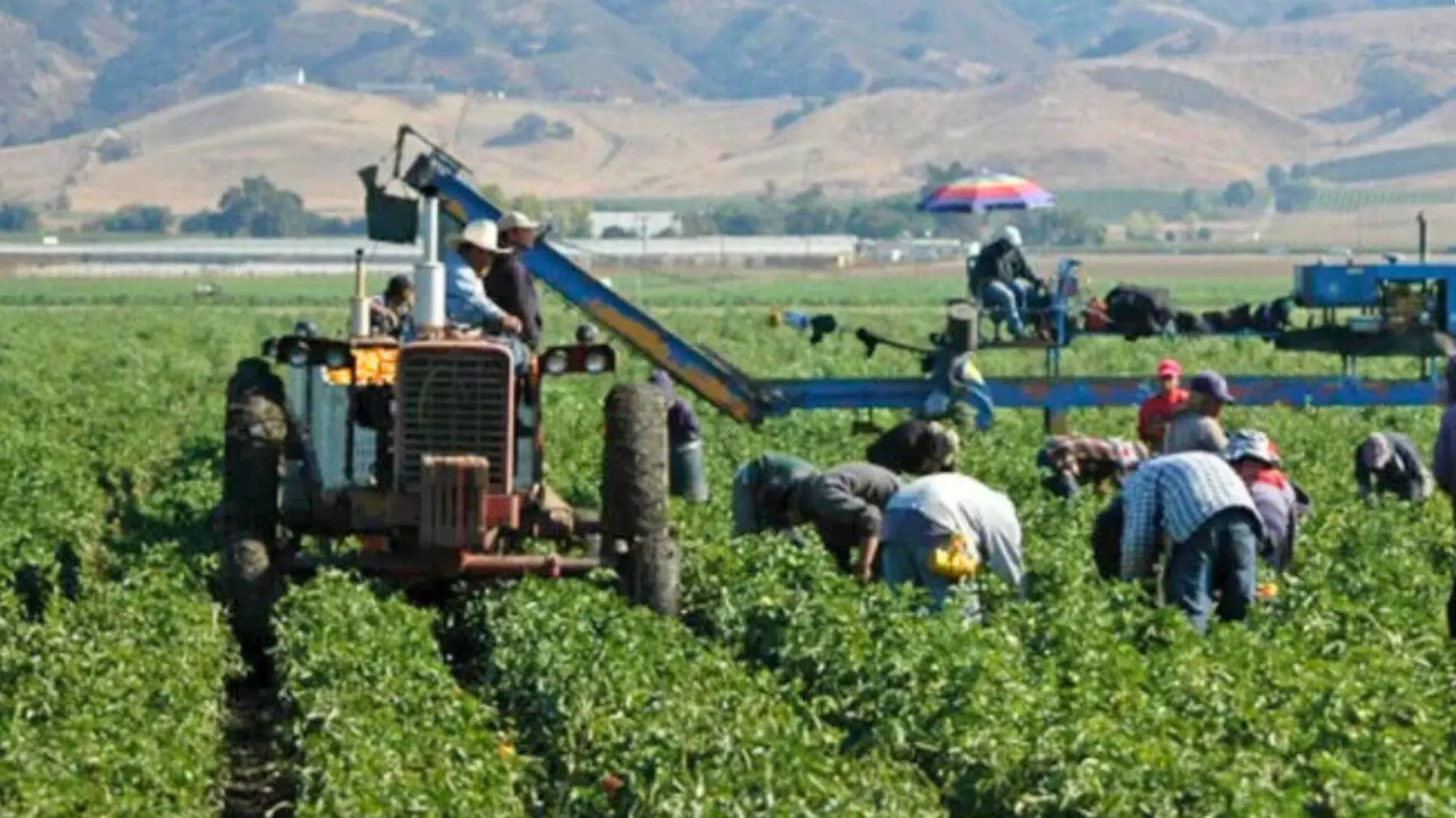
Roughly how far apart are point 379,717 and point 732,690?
135cm

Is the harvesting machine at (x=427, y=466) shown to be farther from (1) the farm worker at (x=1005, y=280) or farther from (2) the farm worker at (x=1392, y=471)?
(1) the farm worker at (x=1005, y=280)

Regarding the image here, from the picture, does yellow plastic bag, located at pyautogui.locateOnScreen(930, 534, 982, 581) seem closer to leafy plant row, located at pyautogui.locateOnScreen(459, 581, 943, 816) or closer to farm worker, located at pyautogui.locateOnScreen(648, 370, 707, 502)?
leafy plant row, located at pyautogui.locateOnScreen(459, 581, 943, 816)

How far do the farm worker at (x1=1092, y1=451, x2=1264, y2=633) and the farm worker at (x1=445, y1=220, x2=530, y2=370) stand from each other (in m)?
3.70

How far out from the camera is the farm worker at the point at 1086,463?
71.6ft

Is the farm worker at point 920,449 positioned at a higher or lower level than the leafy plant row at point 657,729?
higher

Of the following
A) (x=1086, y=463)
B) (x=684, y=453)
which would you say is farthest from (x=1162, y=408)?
(x=684, y=453)

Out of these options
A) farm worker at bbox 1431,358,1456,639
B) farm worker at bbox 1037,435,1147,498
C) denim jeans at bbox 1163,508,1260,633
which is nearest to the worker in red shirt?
farm worker at bbox 1037,435,1147,498

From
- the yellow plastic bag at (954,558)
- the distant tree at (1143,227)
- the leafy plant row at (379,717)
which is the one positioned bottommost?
the leafy plant row at (379,717)

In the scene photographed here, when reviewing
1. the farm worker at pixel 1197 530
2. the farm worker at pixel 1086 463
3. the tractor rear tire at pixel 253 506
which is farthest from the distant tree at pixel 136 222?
the farm worker at pixel 1197 530

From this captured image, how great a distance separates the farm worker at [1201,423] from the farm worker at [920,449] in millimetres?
1529

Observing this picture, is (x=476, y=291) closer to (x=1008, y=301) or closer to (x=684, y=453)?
(x=684, y=453)

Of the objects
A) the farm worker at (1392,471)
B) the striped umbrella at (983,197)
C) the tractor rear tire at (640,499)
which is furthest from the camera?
the striped umbrella at (983,197)

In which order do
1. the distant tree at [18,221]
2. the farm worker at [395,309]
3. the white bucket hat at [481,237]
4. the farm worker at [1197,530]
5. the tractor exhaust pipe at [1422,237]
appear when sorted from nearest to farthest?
the farm worker at [1197,530], the white bucket hat at [481,237], the farm worker at [395,309], the tractor exhaust pipe at [1422,237], the distant tree at [18,221]

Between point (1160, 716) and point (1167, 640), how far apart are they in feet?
7.04
